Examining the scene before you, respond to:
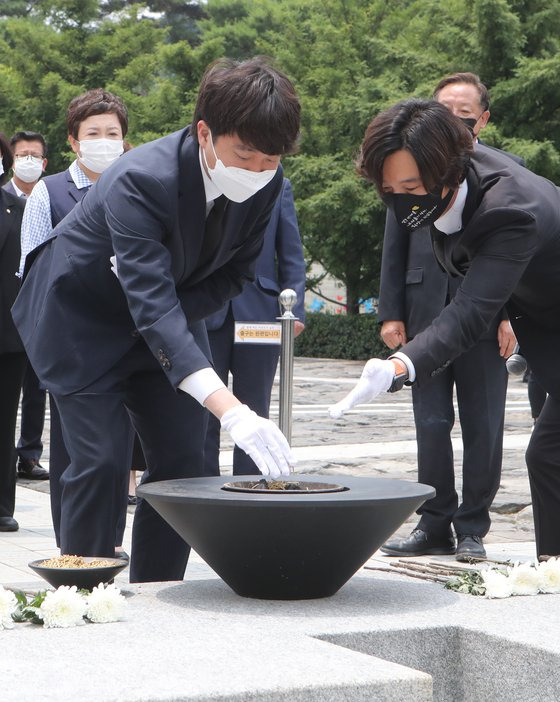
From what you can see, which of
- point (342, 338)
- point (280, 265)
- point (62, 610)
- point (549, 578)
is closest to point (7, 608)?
point (62, 610)

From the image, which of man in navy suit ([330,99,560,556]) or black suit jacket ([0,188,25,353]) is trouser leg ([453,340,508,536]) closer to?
man in navy suit ([330,99,560,556])

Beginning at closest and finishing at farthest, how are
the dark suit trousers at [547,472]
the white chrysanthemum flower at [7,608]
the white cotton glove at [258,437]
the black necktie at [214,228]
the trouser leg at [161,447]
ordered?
the white chrysanthemum flower at [7,608], the white cotton glove at [258,437], the black necktie at [214,228], the trouser leg at [161,447], the dark suit trousers at [547,472]

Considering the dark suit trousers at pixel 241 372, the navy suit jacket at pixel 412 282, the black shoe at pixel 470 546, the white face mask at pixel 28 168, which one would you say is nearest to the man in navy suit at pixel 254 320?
the dark suit trousers at pixel 241 372

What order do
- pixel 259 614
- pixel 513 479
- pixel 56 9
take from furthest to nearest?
pixel 56 9 → pixel 513 479 → pixel 259 614

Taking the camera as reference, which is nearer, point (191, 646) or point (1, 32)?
point (191, 646)

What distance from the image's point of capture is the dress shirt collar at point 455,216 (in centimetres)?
345

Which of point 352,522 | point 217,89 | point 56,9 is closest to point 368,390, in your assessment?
point 352,522

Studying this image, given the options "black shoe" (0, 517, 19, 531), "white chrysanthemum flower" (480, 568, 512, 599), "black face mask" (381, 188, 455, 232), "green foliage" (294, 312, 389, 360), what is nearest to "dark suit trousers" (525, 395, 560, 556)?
"white chrysanthemum flower" (480, 568, 512, 599)

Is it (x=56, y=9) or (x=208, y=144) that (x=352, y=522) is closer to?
(x=208, y=144)

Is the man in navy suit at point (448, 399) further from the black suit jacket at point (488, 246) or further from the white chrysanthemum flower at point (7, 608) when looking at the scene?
the white chrysanthemum flower at point (7, 608)

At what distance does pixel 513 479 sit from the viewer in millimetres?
7340

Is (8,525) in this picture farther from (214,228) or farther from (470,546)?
(214,228)

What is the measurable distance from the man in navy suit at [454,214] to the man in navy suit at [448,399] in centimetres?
157

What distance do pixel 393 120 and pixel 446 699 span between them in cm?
159
